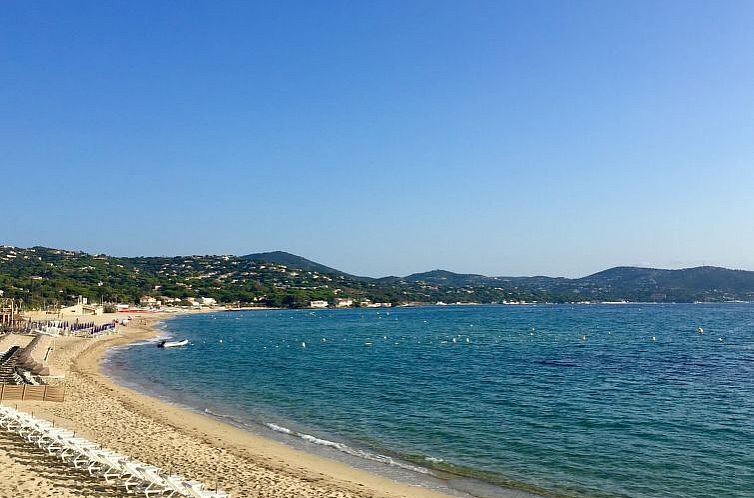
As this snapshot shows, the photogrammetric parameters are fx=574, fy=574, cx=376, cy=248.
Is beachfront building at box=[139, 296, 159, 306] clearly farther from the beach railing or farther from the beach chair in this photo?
the beach chair

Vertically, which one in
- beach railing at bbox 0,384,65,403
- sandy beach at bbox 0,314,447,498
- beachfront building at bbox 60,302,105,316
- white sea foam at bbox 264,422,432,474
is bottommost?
white sea foam at bbox 264,422,432,474

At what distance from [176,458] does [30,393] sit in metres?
12.4

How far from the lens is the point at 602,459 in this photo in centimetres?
1989

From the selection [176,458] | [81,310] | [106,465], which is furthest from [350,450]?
[81,310]

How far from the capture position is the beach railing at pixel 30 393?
25.4m

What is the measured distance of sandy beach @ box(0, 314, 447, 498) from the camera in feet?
47.2

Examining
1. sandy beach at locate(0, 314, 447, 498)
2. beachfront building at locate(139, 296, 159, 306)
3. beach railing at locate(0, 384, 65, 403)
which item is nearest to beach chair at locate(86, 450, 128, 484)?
sandy beach at locate(0, 314, 447, 498)

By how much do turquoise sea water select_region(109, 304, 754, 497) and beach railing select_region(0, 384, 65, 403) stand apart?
273 inches

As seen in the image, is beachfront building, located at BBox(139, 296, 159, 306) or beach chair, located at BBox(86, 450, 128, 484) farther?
beachfront building, located at BBox(139, 296, 159, 306)

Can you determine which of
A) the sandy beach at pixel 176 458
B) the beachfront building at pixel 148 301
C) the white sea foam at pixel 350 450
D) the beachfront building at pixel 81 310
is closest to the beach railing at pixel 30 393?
the sandy beach at pixel 176 458

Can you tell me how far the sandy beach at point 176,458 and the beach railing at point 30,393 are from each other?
1.54ft

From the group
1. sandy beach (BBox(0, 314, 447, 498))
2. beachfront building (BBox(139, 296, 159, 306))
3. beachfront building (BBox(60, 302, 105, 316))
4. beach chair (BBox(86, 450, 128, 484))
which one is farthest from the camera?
beachfront building (BBox(139, 296, 159, 306))

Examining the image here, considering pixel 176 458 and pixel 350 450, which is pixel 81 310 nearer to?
pixel 176 458

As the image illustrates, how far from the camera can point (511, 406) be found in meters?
28.8
